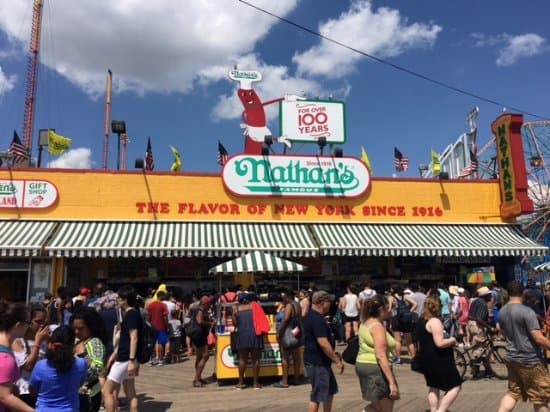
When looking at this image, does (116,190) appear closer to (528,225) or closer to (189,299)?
(189,299)

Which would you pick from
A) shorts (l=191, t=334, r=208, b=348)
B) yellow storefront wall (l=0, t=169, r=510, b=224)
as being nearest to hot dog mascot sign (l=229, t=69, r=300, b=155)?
yellow storefront wall (l=0, t=169, r=510, b=224)

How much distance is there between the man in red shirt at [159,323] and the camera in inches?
412

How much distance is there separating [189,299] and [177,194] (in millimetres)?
3754

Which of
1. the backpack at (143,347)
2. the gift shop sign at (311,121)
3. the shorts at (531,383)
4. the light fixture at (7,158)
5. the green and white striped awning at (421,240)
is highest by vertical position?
the gift shop sign at (311,121)

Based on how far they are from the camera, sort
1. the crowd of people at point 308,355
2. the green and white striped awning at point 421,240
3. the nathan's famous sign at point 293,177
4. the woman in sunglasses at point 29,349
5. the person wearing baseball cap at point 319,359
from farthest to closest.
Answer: the nathan's famous sign at point 293,177 < the green and white striped awning at point 421,240 < the person wearing baseball cap at point 319,359 < the woman in sunglasses at point 29,349 < the crowd of people at point 308,355

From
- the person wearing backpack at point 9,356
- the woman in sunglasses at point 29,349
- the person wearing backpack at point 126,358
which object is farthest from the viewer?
the person wearing backpack at point 126,358

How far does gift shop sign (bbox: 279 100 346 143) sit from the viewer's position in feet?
53.9

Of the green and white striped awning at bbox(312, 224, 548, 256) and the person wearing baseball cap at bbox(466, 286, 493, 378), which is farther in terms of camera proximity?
the green and white striped awning at bbox(312, 224, 548, 256)

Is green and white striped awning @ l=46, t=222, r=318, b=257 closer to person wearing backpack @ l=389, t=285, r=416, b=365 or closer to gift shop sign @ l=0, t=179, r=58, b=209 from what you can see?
gift shop sign @ l=0, t=179, r=58, b=209

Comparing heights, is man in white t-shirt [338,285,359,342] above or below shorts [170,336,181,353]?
above

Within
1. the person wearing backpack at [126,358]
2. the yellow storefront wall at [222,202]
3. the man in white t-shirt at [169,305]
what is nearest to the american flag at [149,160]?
the yellow storefront wall at [222,202]

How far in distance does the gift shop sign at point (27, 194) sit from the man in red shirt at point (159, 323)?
18.5 ft

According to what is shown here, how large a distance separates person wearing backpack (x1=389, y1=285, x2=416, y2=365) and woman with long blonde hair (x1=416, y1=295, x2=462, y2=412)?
5360 mm

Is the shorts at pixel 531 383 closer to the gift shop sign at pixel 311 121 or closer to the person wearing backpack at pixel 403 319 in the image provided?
the person wearing backpack at pixel 403 319
